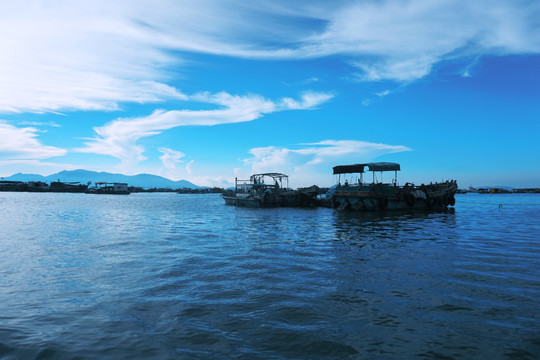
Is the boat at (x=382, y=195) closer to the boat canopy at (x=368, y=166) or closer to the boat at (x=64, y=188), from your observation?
the boat canopy at (x=368, y=166)

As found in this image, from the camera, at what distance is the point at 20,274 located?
914 centimetres

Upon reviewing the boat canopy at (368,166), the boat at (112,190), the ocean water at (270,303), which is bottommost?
the ocean water at (270,303)

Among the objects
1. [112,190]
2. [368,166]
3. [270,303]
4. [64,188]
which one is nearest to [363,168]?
[368,166]

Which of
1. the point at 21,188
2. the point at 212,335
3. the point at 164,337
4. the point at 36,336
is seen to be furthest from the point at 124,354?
the point at 21,188

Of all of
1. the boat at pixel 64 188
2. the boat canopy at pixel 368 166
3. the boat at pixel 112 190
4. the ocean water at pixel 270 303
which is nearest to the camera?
Answer: the ocean water at pixel 270 303

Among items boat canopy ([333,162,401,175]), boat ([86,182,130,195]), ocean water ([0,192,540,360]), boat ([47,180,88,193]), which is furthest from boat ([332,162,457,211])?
boat ([47,180,88,193])

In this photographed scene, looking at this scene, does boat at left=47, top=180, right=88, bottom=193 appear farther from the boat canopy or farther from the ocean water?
the ocean water

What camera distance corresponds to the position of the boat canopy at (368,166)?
33812mm

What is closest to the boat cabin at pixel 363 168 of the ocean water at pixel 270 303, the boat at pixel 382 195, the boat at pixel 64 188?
the boat at pixel 382 195

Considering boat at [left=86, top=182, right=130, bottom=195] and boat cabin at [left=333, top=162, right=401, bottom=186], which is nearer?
boat cabin at [left=333, top=162, right=401, bottom=186]

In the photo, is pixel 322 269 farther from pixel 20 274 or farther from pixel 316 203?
pixel 316 203

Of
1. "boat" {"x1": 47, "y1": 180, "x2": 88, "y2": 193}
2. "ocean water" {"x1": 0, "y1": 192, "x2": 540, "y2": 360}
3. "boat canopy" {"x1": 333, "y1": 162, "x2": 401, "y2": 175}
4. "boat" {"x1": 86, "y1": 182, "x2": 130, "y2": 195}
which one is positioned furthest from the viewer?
"boat" {"x1": 47, "y1": 180, "x2": 88, "y2": 193}

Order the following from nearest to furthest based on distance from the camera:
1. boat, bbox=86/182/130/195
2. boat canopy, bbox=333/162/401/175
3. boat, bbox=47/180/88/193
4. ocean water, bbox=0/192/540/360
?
ocean water, bbox=0/192/540/360, boat canopy, bbox=333/162/401/175, boat, bbox=86/182/130/195, boat, bbox=47/180/88/193

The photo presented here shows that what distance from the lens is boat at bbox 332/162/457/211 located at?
111 feet
